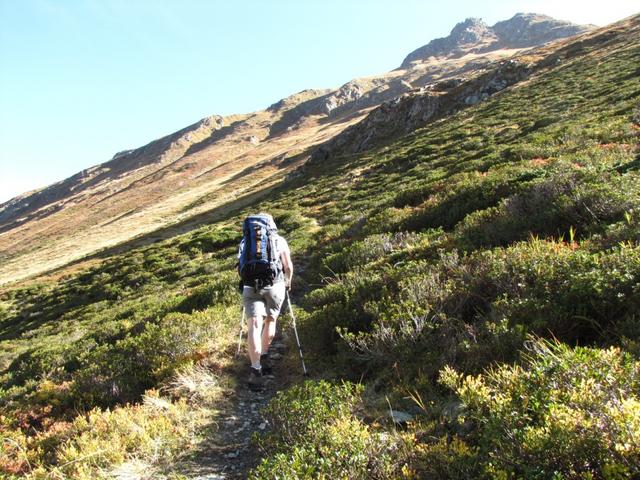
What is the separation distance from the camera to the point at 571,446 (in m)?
2.45

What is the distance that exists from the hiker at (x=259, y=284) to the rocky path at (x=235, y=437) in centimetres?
22

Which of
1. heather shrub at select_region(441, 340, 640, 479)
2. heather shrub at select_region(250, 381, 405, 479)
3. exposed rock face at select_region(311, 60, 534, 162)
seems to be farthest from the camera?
exposed rock face at select_region(311, 60, 534, 162)

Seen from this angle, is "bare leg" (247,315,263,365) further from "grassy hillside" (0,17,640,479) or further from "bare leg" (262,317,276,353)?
"grassy hillside" (0,17,640,479)

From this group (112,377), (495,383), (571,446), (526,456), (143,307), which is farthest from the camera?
(143,307)

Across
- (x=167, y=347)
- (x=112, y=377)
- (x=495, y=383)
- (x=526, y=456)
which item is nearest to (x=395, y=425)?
(x=495, y=383)

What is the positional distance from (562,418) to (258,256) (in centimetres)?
470

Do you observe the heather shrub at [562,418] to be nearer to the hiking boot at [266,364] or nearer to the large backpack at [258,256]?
the large backpack at [258,256]

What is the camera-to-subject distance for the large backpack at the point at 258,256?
6312mm

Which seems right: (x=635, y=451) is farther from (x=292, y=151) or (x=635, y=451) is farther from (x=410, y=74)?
(x=410, y=74)

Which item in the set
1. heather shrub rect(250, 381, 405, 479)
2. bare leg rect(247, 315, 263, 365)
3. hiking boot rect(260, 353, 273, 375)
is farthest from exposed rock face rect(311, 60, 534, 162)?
heather shrub rect(250, 381, 405, 479)

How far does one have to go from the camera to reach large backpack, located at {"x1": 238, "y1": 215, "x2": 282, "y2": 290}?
6.31 meters

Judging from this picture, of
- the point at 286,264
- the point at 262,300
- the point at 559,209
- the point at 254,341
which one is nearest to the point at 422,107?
the point at 559,209

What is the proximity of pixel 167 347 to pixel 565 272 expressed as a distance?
21.8 feet

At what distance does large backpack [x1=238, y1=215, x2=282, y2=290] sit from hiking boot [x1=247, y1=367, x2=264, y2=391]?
1.38 metres
